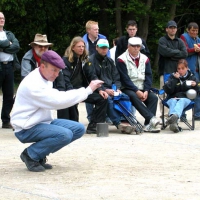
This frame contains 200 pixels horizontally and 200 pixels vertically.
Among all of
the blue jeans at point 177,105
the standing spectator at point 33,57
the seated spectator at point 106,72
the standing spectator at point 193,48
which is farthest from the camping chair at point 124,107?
the standing spectator at point 193,48

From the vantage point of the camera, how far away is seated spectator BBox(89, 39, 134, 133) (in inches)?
430

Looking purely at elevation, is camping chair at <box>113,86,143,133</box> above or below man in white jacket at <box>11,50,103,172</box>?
below

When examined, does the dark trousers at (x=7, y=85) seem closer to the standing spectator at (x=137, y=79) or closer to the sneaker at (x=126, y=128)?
the standing spectator at (x=137, y=79)

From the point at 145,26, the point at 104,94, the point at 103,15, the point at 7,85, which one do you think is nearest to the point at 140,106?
the point at 104,94

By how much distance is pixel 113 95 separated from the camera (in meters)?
10.9

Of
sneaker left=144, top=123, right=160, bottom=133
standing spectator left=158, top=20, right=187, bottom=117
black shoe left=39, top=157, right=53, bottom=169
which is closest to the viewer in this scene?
black shoe left=39, top=157, right=53, bottom=169

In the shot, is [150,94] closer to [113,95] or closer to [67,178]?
[113,95]

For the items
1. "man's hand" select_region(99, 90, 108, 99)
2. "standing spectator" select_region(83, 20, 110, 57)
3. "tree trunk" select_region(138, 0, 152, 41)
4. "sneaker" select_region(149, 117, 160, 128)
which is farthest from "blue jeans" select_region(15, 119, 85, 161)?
"tree trunk" select_region(138, 0, 152, 41)

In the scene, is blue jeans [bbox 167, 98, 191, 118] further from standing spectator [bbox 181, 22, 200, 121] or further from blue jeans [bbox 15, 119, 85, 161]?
blue jeans [bbox 15, 119, 85, 161]

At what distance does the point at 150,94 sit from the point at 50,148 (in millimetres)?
4306

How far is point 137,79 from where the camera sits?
11.3m

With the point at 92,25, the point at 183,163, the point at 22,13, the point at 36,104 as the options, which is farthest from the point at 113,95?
the point at 22,13

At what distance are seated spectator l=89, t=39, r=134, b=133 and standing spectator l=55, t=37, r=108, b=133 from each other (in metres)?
0.19

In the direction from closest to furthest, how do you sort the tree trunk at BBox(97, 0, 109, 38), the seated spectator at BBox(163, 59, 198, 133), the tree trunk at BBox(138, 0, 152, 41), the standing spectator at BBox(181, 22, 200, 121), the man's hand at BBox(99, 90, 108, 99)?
the man's hand at BBox(99, 90, 108, 99), the seated spectator at BBox(163, 59, 198, 133), the standing spectator at BBox(181, 22, 200, 121), the tree trunk at BBox(138, 0, 152, 41), the tree trunk at BBox(97, 0, 109, 38)
